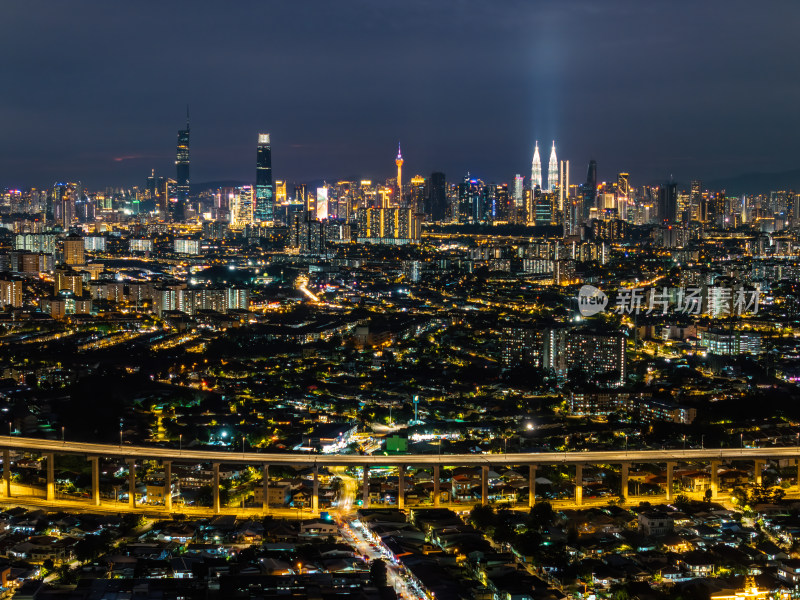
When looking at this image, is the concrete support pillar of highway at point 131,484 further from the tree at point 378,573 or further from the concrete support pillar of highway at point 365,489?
the tree at point 378,573

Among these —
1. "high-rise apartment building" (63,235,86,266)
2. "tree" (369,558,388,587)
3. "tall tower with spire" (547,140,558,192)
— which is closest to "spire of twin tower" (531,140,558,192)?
"tall tower with spire" (547,140,558,192)

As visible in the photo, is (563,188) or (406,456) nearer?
(406,456)

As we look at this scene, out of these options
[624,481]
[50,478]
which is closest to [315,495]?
[50,478]

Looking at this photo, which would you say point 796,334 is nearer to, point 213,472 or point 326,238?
point 213,472

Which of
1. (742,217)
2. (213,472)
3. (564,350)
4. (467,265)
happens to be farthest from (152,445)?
(742,217)

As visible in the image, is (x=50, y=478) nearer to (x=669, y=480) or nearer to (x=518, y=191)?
(x=669, y=480)

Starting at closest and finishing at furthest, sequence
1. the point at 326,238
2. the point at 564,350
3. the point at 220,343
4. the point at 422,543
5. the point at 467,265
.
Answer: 1. the point at 422,543
2. the point at 564,350
3. the point at 220,343
4. the point at 467,265
5. the point at 326,238
